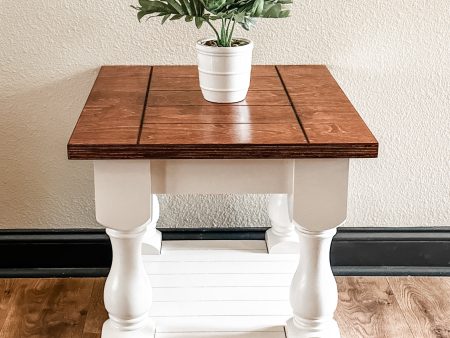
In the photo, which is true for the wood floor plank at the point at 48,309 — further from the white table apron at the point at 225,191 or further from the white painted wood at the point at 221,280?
the white table apron at the point at 225,191

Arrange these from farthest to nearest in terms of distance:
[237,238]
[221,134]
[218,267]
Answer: [237,238], [218,267], [221,134]

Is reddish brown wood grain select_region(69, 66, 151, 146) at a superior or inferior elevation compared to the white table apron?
superior

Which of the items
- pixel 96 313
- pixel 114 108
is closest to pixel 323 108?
pixel 114 108

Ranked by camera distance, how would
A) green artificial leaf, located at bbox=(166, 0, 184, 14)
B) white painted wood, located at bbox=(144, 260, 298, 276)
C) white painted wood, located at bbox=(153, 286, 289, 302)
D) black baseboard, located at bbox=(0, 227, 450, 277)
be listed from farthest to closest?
1. black baseboard, located at bbox=(0, 227, 450, 277)
2. white painted wood, located at bbox=(144, 260, 298, 276)
3. white painted wood, located at bbox=(153, 286, 289, 302)
4. green artificial leaf, located at bbox=(166, 0, 184, 14)

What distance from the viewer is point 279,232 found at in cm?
208

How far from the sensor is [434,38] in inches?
79.0

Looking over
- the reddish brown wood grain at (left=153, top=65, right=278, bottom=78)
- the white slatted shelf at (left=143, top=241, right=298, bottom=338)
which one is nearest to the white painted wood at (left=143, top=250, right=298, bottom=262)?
the white slatted shelf at (left=143, top=241, right=298, bottom=338)

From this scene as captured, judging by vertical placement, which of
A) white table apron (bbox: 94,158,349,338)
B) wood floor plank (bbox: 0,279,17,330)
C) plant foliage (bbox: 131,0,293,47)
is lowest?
wood floor plank (bbox: 0,279,17,330)

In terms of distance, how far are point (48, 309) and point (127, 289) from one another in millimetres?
420

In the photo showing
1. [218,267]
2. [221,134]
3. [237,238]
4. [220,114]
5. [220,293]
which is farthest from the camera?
[237,238]

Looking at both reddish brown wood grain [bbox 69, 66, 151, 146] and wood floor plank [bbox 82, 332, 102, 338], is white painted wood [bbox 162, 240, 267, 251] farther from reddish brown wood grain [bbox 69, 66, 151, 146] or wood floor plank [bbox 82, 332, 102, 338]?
reddish brown wood grain [bbox 69, 66, 151, 146]

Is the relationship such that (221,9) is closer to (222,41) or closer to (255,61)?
(222,41)

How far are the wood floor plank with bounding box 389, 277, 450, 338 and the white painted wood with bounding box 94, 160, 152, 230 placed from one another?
76 centimetres

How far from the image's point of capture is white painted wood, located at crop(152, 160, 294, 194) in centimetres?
156
